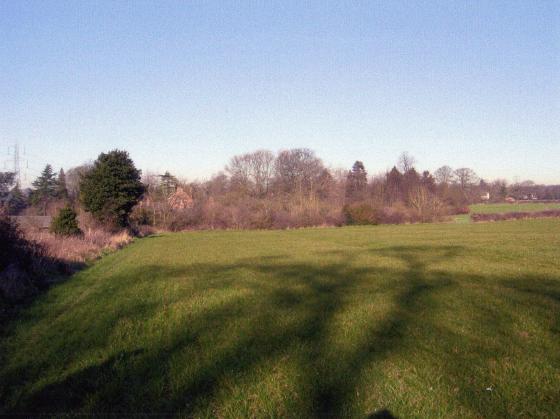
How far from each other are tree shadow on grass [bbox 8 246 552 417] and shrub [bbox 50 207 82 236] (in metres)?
15.1

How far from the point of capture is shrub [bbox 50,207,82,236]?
2505 centimetres

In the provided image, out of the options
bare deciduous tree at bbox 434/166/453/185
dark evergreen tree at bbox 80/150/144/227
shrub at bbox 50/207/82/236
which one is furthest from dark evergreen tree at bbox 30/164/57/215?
bare deciduous tree at bbox 434/166/453/185

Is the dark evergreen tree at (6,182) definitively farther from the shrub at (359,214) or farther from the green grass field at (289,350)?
the shrub at (359,214)

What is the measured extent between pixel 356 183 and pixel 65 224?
6490 cm

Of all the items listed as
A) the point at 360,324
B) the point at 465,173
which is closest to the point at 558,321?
the point at 360,324

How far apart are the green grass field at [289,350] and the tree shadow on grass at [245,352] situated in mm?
24

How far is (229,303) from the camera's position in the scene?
374 inches

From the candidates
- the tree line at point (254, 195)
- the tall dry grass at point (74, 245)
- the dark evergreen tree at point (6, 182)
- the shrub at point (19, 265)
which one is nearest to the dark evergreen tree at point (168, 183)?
the tree line at point (254, 195)

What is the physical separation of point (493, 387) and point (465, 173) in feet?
372

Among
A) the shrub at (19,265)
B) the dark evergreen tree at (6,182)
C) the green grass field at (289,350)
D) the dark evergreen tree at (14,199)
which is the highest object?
the dark evergreen tree at (6,182)

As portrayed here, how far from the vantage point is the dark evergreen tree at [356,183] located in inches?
3100

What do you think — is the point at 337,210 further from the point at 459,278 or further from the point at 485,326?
the point at 485,326

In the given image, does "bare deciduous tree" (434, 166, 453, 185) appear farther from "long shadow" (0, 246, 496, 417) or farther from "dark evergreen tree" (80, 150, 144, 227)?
"long shadow" (0, 246, 496, 417)

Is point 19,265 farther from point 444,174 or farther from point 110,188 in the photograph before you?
point 444,174
